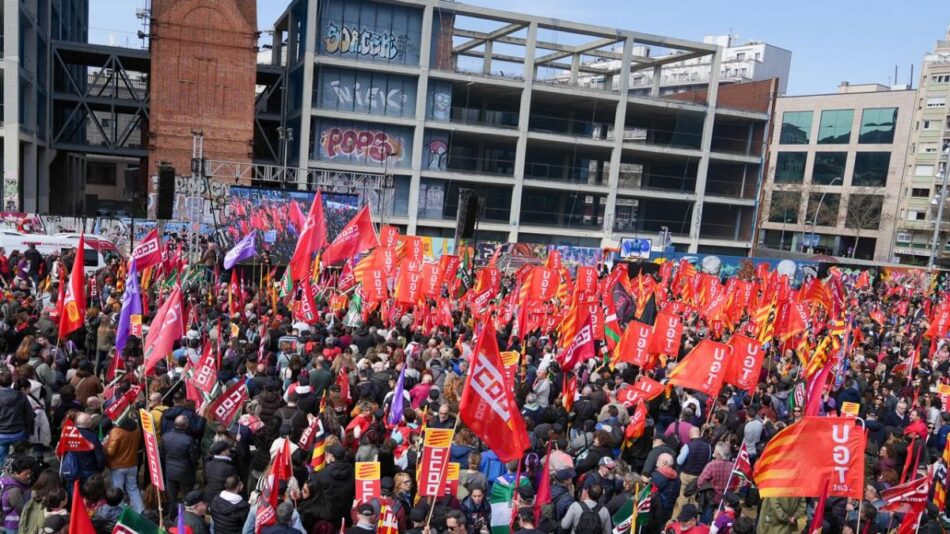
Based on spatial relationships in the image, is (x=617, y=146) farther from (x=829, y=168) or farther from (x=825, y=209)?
(x=829, y=168)

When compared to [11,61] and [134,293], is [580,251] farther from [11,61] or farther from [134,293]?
[134,293]

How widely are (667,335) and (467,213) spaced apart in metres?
15.4

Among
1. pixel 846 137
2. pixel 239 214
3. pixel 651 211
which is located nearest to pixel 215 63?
pixel 239 214

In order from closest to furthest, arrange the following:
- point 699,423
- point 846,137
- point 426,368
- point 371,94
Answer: point 699,423 → point 426,368 → point 371,94 → point 846,137

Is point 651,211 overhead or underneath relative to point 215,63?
underneath

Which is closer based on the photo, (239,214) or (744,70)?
(239,214)

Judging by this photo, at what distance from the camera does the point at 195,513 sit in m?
6.27

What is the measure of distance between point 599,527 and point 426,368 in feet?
17.0

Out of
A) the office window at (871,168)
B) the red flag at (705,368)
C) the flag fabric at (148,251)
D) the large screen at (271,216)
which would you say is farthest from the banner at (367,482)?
the office window at (871,168)

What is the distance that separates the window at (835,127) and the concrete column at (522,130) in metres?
41.8

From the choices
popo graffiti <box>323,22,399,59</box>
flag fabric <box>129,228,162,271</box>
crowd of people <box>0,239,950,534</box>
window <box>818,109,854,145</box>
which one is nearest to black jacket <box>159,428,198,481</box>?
crowd of people <box>0,239,950,534</box>

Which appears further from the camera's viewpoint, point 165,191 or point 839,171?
point 839,171

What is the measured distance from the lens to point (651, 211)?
5225cm

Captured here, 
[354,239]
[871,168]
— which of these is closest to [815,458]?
[354,239]
